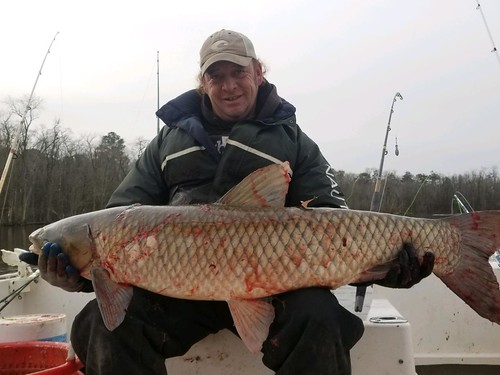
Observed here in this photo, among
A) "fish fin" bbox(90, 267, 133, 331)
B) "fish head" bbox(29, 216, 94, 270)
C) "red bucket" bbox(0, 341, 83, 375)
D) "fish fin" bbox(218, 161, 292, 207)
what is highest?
"fish fin" bbox(218, 161, 292, 207)

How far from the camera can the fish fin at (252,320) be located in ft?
8.51

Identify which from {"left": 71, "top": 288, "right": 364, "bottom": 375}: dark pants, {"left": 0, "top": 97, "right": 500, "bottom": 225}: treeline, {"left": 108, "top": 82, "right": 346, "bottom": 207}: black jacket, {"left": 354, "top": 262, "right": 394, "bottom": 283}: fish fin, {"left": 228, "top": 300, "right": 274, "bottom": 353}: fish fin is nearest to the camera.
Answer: {"left": 71, "top": 288, "right": 364, "bottom": 375}: dark pants

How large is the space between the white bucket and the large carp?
106 cm

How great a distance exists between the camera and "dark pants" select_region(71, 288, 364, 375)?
246cm

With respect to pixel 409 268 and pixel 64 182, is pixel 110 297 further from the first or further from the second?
pixel 64 182

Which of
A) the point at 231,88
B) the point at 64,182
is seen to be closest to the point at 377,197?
the point at 231,88

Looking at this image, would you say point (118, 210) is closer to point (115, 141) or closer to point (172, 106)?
point (172, 106)

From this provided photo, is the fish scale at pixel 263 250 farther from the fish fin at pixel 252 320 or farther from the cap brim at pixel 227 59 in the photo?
the cap brim at pixel 227 59

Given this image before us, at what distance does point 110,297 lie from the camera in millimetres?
2600

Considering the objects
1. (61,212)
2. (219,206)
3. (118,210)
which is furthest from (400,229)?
(61,212)

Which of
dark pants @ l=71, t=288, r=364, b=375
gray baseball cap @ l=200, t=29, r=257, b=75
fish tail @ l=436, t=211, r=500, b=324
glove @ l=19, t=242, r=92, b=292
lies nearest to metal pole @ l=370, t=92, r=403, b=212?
gray baseball cap @ l=200, t=29, r=257, b=75

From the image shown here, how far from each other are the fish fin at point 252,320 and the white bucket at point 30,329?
161cm

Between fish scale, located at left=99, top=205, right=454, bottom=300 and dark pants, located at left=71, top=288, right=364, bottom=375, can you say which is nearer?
dark pants, located at left=71, top=288, right=364, bottom=375

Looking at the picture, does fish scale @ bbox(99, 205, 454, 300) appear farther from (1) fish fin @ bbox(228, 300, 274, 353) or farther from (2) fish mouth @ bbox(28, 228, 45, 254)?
(2) fish mouth @ bbox(28, 228, 45, 254)
